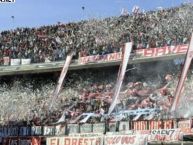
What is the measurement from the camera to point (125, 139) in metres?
24.3

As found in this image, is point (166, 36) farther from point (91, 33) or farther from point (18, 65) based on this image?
point (18, 65)

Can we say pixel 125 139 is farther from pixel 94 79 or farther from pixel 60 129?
pixel 94 79

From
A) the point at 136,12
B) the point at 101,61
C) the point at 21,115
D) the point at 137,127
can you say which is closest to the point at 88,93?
the point at 101,61

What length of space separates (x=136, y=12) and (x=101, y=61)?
18.2 feet

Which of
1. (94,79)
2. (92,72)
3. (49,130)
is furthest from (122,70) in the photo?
(49,130)

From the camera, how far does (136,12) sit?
43.4 meters

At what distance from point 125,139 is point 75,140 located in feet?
8.42

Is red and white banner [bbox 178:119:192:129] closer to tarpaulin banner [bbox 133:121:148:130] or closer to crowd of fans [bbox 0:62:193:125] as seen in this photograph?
tarpaulin banner [bbox 133:121:148:130]

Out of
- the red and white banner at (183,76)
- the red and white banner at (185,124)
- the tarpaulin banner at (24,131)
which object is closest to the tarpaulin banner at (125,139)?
the red and white banner at (185,124)

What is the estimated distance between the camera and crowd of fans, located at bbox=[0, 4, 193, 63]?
38156 mm

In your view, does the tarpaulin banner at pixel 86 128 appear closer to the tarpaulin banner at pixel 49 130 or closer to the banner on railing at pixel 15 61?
the tarpaulin banner at pixel 49 130

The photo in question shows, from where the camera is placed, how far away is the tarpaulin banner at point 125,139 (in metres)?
23.6

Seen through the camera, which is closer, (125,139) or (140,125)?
(125,139)

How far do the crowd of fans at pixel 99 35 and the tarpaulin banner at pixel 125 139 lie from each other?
1253 cm
